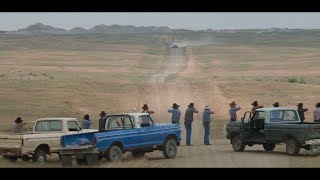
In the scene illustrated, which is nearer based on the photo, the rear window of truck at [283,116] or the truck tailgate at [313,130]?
the truck tailgate at [313,130]

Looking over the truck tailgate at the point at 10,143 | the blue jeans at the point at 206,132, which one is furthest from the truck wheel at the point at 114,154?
the blue jeans at the point at 206,132

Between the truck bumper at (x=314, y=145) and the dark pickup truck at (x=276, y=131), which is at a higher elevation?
the dark pickup truck at (x=276, y=131)

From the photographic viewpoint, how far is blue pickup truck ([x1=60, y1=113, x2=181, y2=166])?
2008 centimetres

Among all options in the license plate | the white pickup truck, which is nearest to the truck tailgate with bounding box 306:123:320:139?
the license plate

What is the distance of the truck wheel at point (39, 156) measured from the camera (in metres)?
21.3

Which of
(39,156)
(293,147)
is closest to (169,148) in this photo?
(293,147)

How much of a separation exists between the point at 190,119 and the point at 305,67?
187 ft

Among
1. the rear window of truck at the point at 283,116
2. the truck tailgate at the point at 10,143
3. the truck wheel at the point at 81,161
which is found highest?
the rear window of truck at the point at 283,116

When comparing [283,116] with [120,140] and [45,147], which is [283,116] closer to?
[120,140]

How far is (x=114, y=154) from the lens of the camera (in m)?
20.7

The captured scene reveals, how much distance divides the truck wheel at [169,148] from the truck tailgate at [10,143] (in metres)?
4.62

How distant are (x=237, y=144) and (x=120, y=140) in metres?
5.13

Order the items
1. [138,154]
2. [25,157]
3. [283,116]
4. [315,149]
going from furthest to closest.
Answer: [283,116] < [138,154] < [315,149] < [25,157]

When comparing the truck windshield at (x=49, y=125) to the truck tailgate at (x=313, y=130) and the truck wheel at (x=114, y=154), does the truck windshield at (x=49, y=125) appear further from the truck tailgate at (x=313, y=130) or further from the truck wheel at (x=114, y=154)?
the truck tailgate at (x=313, y=130)
